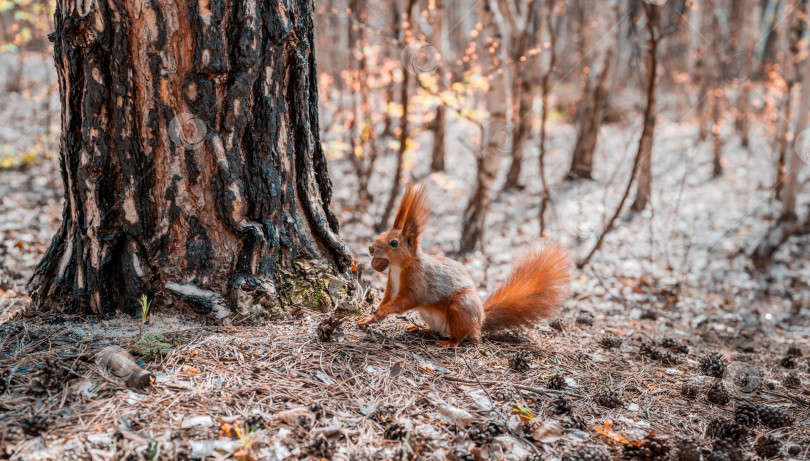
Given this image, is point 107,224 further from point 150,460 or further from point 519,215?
point 519,215

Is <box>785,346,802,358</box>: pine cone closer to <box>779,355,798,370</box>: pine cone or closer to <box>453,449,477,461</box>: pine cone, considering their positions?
<box>779,355,798,370</box>: pine cone

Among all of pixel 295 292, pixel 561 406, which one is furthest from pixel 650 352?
pixel 295 292

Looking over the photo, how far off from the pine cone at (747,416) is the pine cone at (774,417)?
28mm

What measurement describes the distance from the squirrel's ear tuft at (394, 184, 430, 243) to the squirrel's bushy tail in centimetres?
66

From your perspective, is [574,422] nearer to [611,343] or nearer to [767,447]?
[767,447]

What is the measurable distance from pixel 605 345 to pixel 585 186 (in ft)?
22.7

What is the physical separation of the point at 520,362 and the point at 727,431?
3.02 feet

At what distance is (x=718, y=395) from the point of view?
2.58m

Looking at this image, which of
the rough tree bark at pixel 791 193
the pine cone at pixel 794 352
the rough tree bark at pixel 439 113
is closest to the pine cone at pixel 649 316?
the pine cone at pixel 794 352

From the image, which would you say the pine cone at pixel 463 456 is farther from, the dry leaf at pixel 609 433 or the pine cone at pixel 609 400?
the pine cone at pixel 609 400

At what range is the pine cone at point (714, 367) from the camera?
2996 mm

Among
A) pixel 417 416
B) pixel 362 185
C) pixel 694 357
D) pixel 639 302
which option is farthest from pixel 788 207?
pixel 417 416

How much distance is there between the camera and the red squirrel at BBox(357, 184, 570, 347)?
2.88 meters

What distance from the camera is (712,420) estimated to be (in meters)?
2.33
